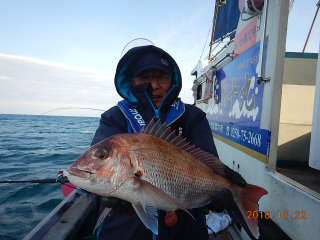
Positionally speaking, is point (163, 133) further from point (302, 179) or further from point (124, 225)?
point (302, 179)

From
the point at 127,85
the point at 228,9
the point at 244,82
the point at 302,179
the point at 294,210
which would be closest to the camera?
the point at 294,210

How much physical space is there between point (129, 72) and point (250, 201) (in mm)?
2070

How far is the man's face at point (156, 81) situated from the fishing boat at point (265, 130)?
1.50m

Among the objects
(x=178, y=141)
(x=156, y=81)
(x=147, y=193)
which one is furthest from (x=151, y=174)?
(x=156, y=81)

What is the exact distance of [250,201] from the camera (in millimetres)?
1824

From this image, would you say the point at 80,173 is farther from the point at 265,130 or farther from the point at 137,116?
the point at 265,130

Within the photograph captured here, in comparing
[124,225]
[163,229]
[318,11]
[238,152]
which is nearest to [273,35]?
[238,152]

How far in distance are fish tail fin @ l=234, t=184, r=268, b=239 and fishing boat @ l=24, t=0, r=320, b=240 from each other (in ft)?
0.18

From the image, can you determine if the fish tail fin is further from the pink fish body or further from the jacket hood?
the jacket hood

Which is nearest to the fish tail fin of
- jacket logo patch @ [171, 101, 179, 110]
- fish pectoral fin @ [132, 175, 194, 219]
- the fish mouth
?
fish pectoral fin @ [132, 175, 194, 219]

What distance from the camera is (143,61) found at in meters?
2.22

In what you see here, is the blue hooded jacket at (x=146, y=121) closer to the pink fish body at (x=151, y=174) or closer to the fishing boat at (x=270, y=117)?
the pink fish body at (x=151, y=174)

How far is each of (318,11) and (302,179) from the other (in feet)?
14.4

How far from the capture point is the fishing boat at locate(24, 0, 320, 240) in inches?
86.7
